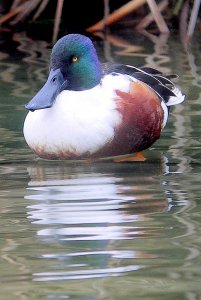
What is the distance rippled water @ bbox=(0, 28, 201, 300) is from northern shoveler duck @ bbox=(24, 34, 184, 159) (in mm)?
119

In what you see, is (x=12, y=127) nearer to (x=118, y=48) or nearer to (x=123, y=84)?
(x=123, y=84)

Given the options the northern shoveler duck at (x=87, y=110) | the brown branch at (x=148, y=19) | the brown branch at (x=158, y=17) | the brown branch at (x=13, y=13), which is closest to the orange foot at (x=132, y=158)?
the northern shoveler duck at (x=87, y=110)

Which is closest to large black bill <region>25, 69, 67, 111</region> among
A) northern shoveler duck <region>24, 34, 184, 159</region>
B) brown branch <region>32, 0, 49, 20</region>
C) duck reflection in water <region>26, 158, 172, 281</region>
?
northern shoveler duck <region>24, 34, 184, 159</region>

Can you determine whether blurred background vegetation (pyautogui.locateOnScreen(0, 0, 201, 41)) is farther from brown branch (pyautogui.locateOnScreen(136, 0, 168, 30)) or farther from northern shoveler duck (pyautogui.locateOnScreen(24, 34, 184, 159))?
northern shoveler duck (pyautogui.locateOnScreen(24, 34, 184, 159))

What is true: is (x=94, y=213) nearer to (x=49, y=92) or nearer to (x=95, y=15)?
(x=49, y=92)

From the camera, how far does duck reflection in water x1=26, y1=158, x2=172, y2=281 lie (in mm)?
3311

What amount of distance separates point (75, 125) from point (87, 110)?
10 cm

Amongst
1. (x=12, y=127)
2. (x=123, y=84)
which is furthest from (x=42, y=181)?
(x=12, y=127)

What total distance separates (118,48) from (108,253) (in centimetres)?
581

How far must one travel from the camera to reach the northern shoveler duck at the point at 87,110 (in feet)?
15.8

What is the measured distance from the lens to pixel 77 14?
10.5 metres

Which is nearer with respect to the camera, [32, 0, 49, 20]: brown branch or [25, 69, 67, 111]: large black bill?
[25, 69, 67, 111]: large black bill

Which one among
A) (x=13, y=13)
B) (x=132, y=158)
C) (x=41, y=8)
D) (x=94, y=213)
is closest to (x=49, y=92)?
(x=132, y=158)

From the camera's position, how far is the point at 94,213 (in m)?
3.95
